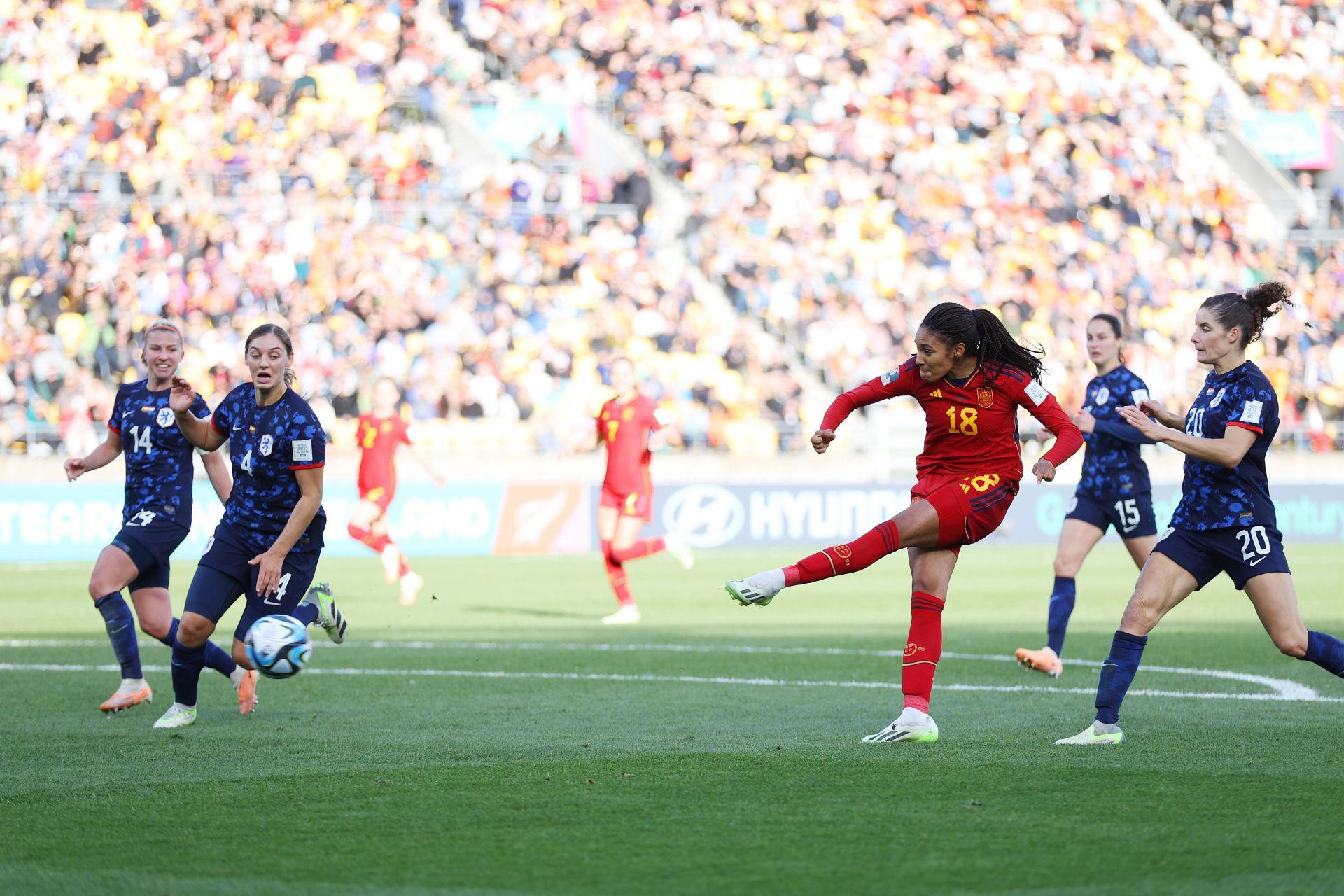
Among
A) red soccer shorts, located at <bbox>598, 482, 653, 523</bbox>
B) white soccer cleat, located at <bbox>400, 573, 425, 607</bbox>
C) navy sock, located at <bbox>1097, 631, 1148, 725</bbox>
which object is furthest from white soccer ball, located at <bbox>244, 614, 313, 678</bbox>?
white soccer cleat, located at <bbox>400, 573, 425, 607</bbox>

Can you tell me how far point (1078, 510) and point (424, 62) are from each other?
70.9 feet

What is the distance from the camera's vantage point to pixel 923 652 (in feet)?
23.9

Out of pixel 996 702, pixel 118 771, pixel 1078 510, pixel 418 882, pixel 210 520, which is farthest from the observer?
pixel 210 520

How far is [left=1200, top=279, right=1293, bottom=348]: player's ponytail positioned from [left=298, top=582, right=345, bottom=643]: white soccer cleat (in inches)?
170

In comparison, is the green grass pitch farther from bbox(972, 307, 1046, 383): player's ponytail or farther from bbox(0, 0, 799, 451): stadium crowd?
bbox(0, 0, 799, 451): stadium crowd

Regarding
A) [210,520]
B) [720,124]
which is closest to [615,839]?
[210,520]

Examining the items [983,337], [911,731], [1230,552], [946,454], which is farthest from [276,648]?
[1230,552]

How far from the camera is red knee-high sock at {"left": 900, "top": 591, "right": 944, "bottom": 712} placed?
7285mm

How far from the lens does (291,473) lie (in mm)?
7840

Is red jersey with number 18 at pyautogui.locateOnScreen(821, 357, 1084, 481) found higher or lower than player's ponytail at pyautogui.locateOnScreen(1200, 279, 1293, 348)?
lower

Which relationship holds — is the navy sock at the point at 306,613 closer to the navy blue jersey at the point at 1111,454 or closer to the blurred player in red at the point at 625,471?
the navy blue jersey at the point at 1111,454

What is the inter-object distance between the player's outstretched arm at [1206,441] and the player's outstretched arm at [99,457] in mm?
5434

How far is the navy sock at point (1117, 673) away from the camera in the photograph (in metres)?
7.06

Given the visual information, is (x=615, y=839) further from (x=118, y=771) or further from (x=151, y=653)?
(x=151, y=653)
